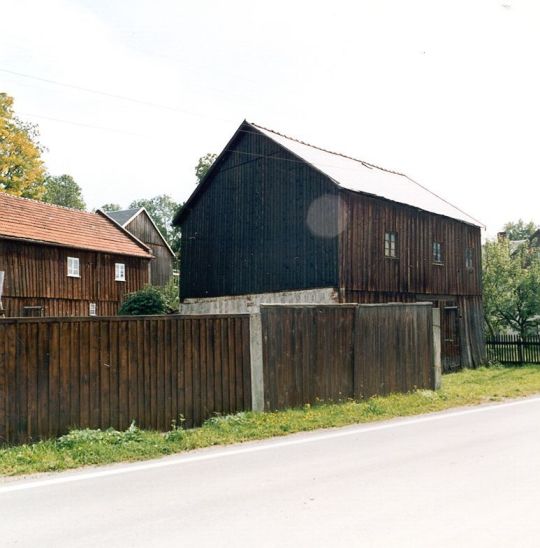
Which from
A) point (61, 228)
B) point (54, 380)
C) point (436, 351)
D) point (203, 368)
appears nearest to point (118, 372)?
point (54, 380)

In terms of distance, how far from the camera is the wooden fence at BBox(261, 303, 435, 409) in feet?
37.0

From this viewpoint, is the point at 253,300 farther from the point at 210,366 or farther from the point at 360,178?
the point at 210,366

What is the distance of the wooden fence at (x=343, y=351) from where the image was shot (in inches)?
444

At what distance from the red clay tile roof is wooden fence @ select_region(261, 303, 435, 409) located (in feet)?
61.6

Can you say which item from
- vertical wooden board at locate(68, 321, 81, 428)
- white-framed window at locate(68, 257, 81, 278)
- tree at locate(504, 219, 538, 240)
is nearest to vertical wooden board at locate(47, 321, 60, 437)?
vertical wooden board at locate(68, 321, 81, 428)

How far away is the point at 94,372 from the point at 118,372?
0.39m

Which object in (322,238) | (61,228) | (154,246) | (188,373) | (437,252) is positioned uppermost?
(154,246)

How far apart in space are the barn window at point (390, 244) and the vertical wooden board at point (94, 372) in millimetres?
14868

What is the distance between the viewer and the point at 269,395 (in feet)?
36.1

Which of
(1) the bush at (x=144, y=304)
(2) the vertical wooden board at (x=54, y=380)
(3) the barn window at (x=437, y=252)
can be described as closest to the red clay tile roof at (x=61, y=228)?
(1) the bush at (x=144, y=304)

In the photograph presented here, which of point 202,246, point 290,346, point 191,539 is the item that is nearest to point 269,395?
point 290,346

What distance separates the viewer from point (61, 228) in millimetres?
29797

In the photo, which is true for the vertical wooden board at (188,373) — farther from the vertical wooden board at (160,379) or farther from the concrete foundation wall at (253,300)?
the concrete foundation wall at (253,300)

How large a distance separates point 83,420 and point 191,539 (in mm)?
4773
